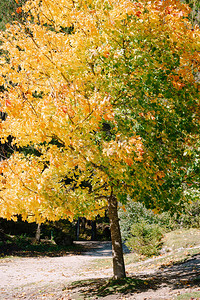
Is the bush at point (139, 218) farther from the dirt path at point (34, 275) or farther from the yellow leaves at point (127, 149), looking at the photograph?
the yellow leaves at point (127, 149)

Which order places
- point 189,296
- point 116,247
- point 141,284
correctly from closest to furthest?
point 189,296 → point 141,284 → point 116,247

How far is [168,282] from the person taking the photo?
6570 millimetres

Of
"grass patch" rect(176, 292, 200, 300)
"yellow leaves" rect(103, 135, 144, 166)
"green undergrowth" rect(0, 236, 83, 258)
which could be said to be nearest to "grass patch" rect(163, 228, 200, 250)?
"grass patch" rect(176, 292, 200, 300)

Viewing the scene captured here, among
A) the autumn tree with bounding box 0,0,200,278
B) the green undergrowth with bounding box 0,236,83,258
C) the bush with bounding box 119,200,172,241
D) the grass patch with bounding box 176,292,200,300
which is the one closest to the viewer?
the autumn tree with bounding box 0,0,200,278

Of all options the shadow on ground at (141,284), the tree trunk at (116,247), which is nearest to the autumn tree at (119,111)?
the tree trunk at (116,247)

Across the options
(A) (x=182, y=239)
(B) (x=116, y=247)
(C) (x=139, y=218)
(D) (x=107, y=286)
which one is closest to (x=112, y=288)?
(D) (x=107, y=286)

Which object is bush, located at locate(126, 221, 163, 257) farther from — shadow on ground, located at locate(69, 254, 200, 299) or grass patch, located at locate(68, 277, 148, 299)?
grass patch, located at locate(68, 277, 148, 299)

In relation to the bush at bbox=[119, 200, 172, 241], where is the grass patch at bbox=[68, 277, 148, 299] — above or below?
below

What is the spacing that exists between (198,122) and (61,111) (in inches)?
129

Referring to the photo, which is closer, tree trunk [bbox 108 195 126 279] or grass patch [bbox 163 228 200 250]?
tree trunk [bbox 108 195 126 279]

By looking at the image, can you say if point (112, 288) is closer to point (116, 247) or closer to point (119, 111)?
point (116, 247)

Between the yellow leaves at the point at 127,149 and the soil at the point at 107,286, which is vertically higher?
the yellow leaves at the point at 127,149

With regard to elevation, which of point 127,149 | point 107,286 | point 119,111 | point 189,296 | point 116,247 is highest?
point 119,111

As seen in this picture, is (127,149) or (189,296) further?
(189,296)
